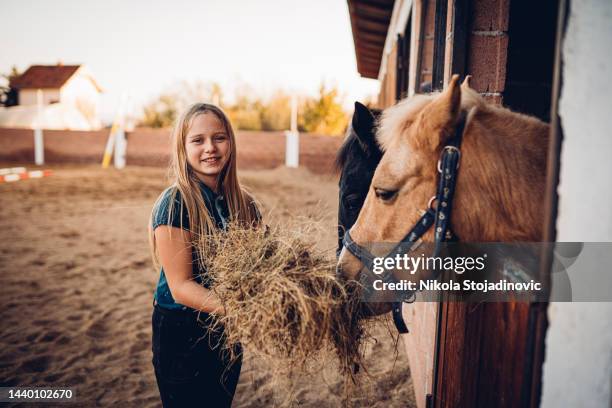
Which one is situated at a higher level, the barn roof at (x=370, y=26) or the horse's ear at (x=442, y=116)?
the barn roof at (x=370, y=26)

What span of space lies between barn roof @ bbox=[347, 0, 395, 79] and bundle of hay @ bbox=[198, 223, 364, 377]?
4.90 metres

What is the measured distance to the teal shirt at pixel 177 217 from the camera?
1617 mm

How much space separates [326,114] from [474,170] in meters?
17.9

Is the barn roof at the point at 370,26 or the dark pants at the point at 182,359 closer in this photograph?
the dark pants at the point at 182,359

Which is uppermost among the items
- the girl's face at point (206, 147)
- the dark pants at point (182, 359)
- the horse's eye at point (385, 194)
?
the girl's face at point (206, 147)

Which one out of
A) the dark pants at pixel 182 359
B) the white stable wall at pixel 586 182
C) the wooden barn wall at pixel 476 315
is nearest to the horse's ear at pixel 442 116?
the white stable wall at pixel 586 182

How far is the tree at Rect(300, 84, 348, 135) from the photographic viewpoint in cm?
1858

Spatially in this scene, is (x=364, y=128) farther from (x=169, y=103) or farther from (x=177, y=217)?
(x=169, y=103)

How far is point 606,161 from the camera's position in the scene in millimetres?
824

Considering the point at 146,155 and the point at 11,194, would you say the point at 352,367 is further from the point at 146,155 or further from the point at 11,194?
the point at 146,155

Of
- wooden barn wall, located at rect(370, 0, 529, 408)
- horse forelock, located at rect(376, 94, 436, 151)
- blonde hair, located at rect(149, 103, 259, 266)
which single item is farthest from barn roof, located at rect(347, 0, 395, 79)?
horse forelock, located at rect(376, 94, 436, 151)

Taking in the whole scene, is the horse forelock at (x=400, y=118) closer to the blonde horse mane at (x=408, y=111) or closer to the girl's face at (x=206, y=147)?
the blonde horse mane at (x=408, y=111)

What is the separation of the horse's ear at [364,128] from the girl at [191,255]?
0.83m

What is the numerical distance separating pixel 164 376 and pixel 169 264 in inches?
20.7
